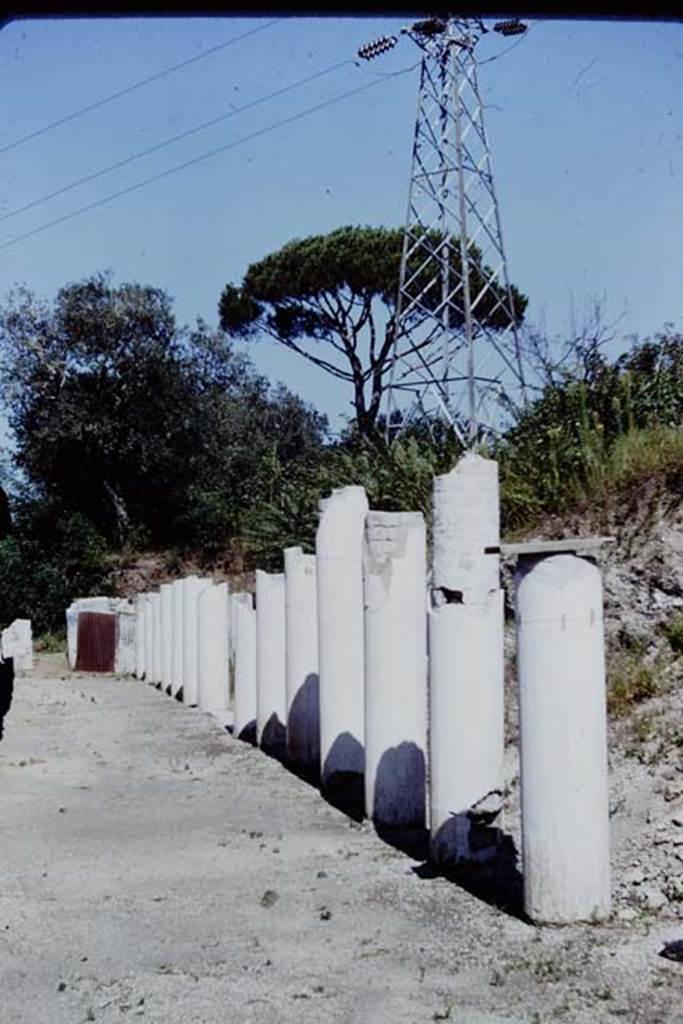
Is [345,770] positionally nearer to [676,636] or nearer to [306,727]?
[306,727]

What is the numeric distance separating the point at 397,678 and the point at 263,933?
2484 millimetres

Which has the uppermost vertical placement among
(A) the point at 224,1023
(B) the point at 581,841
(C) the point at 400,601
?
(C) the point at 400,601

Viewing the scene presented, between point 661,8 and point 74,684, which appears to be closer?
point 661,8

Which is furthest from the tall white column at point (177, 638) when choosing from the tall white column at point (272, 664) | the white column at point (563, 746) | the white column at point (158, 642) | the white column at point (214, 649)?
the white column at point (563, 746)

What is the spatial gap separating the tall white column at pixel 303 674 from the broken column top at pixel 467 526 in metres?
3.63

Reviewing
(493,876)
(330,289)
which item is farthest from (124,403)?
(493,876)

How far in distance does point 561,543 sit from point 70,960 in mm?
2619

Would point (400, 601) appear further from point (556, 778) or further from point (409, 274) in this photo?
point (409, 274)

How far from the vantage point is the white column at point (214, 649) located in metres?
18.0

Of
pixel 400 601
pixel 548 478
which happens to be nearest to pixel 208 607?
pixel 548 478

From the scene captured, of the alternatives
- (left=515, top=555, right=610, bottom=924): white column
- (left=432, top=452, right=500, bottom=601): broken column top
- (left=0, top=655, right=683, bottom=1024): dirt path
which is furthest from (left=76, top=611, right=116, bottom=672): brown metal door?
(left=515, top=555, right=610, bottom=924): white column

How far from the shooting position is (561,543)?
18.8 ft

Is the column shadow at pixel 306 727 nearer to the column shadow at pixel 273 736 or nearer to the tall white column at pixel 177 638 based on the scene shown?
the column shadow at pixel 273 736

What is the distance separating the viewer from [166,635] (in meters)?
23.7
